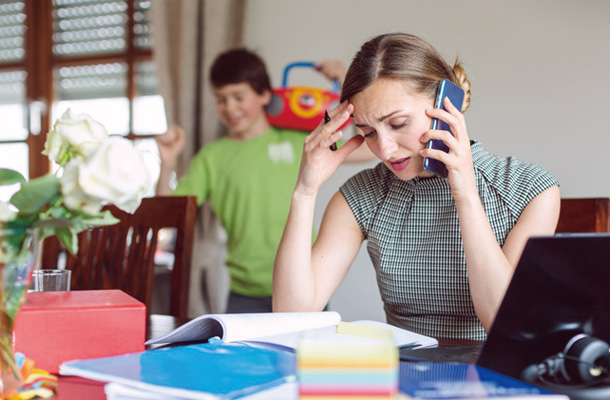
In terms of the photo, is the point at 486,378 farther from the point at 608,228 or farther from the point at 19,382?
the point at 608,228

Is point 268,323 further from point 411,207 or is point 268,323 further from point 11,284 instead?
point 411,207

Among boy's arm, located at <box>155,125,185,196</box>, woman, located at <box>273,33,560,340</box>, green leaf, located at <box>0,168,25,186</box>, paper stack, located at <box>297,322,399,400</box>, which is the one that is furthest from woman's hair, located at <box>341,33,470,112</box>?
boy's arm, located at <box>155,125,185,196</box>

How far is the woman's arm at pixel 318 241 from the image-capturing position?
1265mm

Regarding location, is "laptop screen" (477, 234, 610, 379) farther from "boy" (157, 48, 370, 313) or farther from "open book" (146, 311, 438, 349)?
"boy" (157, 48, 370, 313)

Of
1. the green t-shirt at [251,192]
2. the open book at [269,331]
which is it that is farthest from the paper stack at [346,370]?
the green t-shirt at [251,192]

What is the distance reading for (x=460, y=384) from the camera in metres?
0.59

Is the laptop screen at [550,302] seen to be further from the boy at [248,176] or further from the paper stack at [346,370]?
the boy at [248,176]

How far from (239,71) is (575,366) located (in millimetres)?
1816

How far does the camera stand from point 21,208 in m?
0.63

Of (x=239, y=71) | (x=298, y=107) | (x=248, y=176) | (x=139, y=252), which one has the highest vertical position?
(x=239, y=71)

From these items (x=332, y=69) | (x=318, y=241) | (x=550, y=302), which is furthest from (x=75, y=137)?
(x=332, y=69)

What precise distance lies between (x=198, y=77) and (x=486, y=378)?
258cm

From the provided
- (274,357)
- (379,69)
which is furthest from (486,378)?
(379,69)

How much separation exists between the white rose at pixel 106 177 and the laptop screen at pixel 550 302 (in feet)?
1.25
